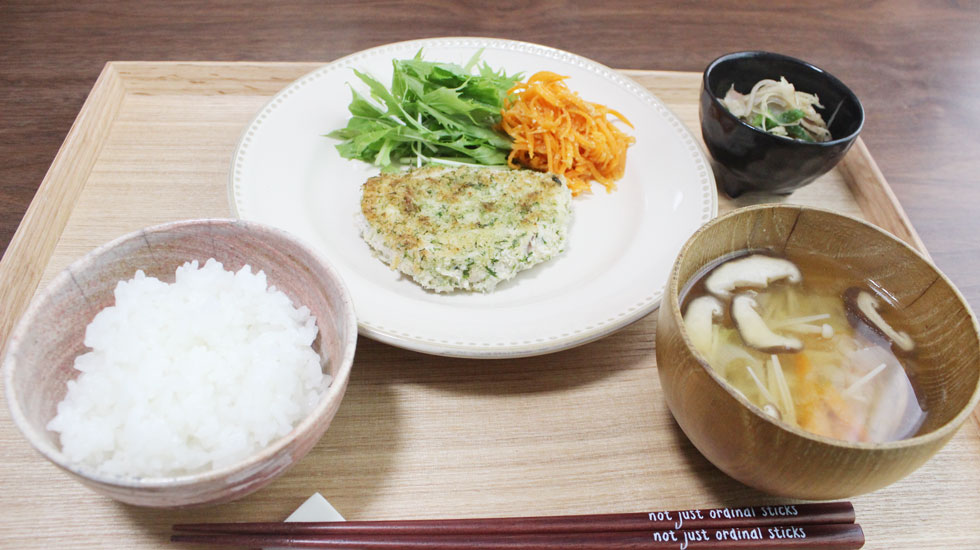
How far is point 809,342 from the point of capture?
1.41 meters

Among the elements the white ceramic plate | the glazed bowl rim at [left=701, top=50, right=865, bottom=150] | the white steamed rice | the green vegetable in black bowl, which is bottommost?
the white ceramic plate

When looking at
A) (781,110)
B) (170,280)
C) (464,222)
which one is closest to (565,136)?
(464,222)

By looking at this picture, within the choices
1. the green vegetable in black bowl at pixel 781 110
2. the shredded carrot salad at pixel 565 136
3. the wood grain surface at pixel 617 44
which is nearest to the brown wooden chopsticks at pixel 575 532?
the shredded carrot salad at pixel 565 136

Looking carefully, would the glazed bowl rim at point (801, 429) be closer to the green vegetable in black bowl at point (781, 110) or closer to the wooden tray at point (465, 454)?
the wooden tray at point (465, 454)

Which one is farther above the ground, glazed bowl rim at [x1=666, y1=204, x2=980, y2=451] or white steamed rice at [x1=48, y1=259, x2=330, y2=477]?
glazed bowl rim at [x1=666, y1=204, x2=980, y2=451]

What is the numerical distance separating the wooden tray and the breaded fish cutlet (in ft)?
0.79

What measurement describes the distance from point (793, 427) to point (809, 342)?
383 millimetres

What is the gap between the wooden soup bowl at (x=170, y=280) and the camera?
1117 mm

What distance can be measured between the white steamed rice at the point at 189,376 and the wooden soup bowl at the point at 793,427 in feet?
2.56

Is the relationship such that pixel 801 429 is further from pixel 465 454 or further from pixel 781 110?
pixel 781 110

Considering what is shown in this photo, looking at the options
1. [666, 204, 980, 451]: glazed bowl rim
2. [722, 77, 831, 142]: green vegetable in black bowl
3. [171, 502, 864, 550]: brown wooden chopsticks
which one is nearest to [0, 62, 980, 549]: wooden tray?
[171, 502, 864, 550]: brown wooden chopsticks

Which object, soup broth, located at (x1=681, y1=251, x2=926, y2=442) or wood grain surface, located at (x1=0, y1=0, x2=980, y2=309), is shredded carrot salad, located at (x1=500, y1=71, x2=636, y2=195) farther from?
wood grain surface, located at (x1=0, y1=0, x2=980, y2=309)

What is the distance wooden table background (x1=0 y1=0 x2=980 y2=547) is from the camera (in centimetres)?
252

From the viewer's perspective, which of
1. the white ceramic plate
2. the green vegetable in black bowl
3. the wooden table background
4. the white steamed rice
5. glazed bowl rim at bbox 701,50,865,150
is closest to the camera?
the white steamed rice
